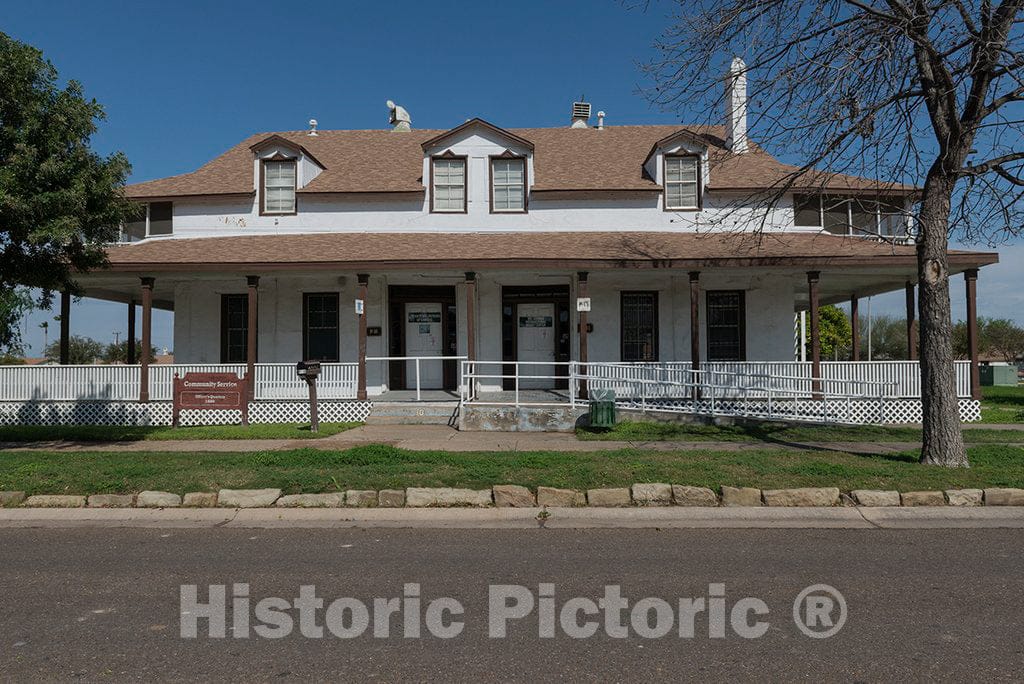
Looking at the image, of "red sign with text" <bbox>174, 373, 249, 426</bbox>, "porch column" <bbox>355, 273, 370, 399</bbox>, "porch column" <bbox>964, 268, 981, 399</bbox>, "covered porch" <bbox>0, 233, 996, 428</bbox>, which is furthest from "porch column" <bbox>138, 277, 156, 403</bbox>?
"porch column" <bbox>964, 268, 981, 399</bbox>

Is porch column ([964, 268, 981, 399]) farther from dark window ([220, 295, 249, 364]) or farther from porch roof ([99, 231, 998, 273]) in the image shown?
dark window ([220, 295, 249, 364])

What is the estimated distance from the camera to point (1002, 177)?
11047 mm

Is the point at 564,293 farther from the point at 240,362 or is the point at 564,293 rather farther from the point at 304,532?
the point at 304,532

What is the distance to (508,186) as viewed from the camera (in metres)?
19.1

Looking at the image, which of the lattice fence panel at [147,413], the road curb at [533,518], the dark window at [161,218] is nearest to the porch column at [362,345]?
the lattice fence panel at [147,413]

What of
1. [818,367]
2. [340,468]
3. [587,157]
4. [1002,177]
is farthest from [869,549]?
[587,157]

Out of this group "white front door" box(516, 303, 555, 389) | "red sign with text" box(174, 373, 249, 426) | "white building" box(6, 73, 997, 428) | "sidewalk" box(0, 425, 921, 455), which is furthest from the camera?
"white front door" box(516, 303, 555, 389)

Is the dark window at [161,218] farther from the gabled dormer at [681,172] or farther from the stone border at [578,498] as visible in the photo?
the gabled dormer at [681,172]

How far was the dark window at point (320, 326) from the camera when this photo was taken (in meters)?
18.5

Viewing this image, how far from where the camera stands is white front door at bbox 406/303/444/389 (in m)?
18.8

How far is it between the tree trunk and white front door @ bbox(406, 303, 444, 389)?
11625mm

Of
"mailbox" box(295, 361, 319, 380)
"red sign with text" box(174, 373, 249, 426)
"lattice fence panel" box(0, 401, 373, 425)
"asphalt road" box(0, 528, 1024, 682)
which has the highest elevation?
"mailbox" box(295, 361, 319, 380)

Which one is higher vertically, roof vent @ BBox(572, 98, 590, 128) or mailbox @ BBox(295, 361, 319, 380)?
roof vent @ BBox(572, 98, 590, 128)

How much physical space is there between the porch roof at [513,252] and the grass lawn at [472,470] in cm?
607
